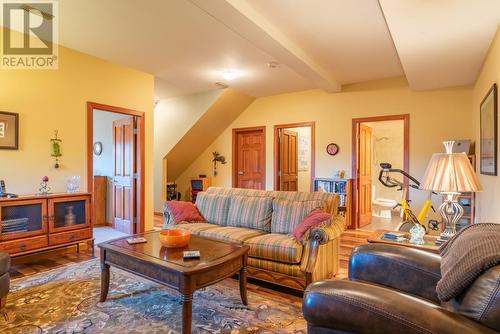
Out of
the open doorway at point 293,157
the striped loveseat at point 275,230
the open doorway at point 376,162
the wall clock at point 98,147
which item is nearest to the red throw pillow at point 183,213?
the striped loveseat at point 275,230

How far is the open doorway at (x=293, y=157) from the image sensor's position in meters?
6.13

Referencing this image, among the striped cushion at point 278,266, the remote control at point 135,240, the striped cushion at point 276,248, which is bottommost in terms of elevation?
the striped cushion at point 278,266

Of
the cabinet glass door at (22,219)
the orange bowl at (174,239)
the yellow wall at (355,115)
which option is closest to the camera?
the orange bowl at (174,239)

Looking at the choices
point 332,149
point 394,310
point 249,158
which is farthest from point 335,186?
point 394,310

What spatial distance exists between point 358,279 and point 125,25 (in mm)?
3374

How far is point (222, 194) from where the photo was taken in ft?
12.2

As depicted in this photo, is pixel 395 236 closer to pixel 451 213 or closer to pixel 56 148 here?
pixel 451 213

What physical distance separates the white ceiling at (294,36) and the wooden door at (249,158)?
7.00ft

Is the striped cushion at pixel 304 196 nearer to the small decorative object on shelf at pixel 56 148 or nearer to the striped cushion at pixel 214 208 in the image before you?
the striped cushion at pixel 214 208

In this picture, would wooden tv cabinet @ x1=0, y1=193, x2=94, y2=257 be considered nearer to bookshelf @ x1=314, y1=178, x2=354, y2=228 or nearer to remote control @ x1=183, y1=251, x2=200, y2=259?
remote control @ x1=183, y1=251, x2=200, y2=259

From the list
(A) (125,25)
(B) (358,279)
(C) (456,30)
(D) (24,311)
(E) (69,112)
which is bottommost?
(D) (24,311)

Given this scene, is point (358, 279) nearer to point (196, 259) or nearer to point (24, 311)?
point (196, 259)

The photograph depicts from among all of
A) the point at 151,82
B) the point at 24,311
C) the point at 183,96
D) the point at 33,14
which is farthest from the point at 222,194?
the point at 183,96

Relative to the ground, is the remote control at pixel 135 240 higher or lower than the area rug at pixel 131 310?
higher
